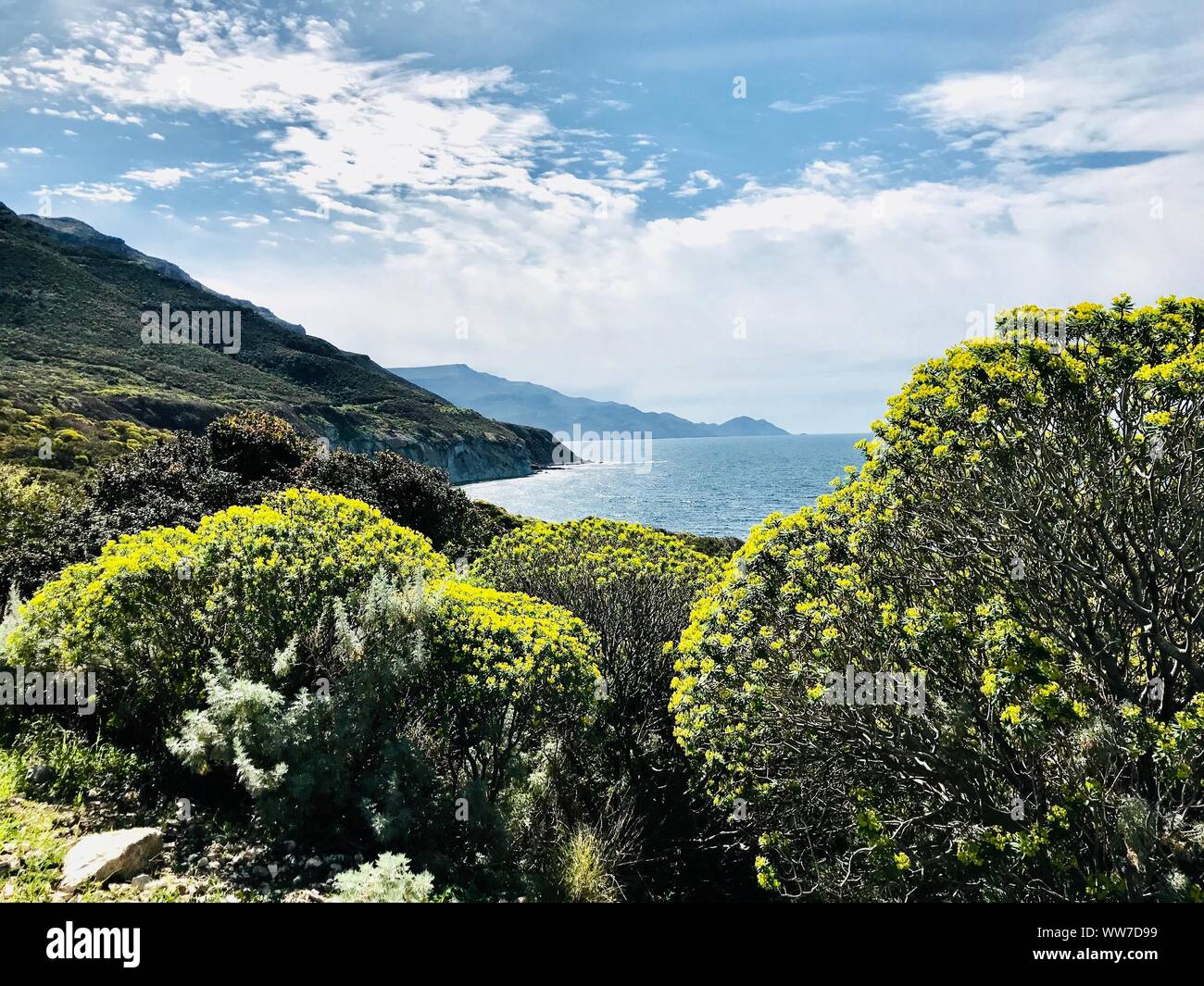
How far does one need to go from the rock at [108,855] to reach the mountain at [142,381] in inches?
705

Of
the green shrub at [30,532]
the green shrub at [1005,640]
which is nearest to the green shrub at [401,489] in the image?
the green shrub at [30,532]

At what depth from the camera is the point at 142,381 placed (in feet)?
206

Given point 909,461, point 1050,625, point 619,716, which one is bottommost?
point 619,716

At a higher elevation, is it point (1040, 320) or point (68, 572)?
point (1040, 320)

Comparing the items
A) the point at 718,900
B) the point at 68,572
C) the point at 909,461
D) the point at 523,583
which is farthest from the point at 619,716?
the point at 68,572

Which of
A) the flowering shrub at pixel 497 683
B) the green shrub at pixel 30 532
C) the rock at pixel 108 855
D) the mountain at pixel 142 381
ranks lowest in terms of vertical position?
the rock at pixel 108 855

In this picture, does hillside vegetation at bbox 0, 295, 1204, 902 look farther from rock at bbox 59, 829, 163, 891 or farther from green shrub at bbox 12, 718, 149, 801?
rock at bbox 59, 829, 163, 891

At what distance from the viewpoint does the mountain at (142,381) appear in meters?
38.6

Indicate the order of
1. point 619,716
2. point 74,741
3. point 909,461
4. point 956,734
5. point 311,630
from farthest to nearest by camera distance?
point 619,716
point 311,630
point 74,741
point 909,461
point 956,734

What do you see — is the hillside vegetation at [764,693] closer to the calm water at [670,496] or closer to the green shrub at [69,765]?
the green shrub at [69,765]

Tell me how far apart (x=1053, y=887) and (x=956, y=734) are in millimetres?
1103
